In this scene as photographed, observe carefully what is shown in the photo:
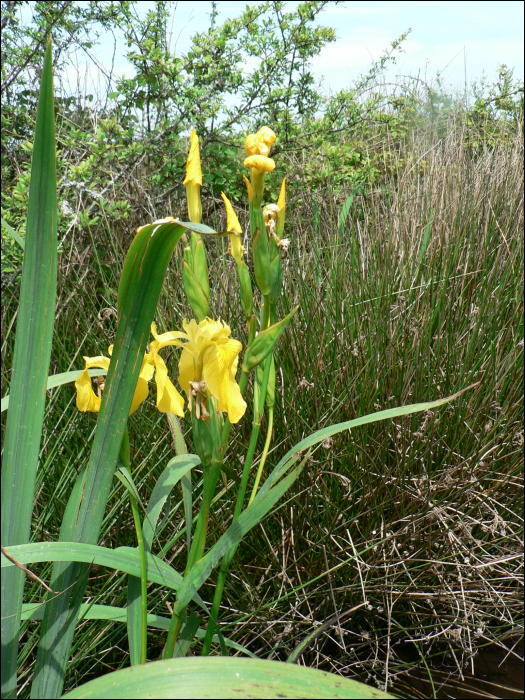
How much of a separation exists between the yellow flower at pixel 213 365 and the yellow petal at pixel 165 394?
19mm

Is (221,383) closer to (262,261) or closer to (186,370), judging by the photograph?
(186,370)

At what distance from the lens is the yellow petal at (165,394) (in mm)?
521

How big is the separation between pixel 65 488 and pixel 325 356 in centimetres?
66

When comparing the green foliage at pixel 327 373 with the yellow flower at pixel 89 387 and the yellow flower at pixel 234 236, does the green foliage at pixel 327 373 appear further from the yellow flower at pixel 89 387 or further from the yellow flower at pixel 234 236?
the yellow flower at pixel 234 236

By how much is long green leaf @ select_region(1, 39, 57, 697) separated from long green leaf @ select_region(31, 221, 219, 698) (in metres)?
0.06

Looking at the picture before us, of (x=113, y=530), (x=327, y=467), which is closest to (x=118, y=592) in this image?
(x=113, y=530)

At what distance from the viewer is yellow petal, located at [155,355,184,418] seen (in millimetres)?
521

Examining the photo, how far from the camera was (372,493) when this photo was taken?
1098mm

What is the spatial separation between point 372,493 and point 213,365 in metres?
0.71

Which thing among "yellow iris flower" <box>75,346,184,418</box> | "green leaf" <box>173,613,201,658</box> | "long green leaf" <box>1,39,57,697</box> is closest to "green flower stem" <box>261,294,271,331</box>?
"yellow iris flower" <box>75,346,184,418</box>

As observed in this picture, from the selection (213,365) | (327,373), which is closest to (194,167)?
(213,365)

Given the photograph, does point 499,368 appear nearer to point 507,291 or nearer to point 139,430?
point 507,291

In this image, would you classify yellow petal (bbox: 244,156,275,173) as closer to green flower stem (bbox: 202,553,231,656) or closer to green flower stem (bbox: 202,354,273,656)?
green flower stem (bbox: 202,354,273,656)

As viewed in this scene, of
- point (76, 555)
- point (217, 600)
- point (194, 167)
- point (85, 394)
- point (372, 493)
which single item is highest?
point (194, 167)
